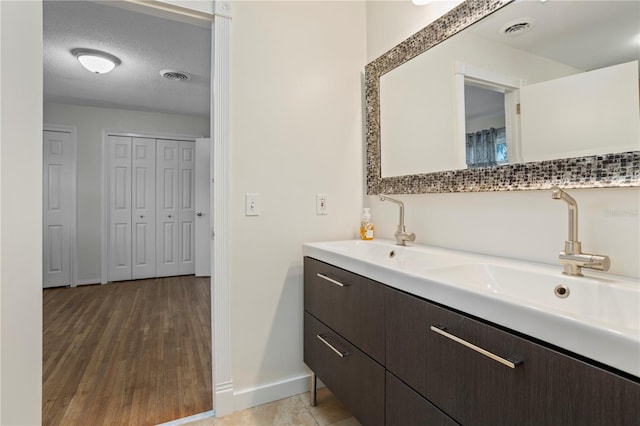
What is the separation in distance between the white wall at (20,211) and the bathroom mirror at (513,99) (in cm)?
143

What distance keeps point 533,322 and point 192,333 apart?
8.66 ft

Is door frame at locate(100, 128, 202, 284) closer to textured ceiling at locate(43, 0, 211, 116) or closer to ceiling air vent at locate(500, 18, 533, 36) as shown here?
textured ceiling at locate(43, 0, 211, 116)

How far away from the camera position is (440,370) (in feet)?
2.85

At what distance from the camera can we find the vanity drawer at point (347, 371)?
3.74ft

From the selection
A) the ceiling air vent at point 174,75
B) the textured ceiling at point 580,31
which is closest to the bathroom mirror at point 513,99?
the textured ceiling at point 580,31

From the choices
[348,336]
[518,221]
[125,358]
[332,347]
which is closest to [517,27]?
[518,221]

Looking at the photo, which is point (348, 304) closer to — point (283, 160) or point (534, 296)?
point (534, 296)

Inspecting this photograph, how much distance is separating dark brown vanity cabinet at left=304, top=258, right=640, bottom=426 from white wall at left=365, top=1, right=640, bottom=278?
0.51 metres

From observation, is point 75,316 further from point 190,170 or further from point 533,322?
point 533,322

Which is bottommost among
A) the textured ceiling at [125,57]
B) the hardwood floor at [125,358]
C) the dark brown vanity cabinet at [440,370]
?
the hardwood floor at [125,358]

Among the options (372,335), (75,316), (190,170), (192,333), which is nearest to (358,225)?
(372,335)

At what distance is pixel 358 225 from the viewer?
1.99m

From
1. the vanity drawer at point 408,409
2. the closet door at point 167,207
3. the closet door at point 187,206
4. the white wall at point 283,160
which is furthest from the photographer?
the closet door at point 187,206

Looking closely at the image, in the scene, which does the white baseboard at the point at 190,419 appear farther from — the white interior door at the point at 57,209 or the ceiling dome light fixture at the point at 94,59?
the white interior door at the point at 57,209
